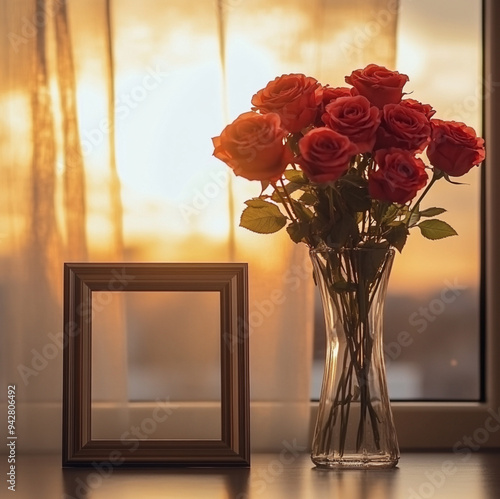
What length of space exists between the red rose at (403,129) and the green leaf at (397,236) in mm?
120

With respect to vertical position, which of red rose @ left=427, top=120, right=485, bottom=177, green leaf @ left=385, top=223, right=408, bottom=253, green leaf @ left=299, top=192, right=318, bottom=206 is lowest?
green leaf @ left=385, top=223, right=408, bottom=253

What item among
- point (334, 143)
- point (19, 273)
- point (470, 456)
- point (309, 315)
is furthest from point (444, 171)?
point (19, 273)

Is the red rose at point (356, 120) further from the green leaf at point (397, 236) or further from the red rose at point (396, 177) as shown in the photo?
the green leaf at point (397, 236)

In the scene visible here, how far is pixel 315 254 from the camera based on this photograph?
1.25m

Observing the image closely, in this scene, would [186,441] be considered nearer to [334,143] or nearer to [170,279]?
[170,279]

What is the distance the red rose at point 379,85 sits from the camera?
47.6 inches

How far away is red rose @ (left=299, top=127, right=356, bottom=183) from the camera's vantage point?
1130 millimetres

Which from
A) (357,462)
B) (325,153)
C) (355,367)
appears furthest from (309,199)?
(357,462)

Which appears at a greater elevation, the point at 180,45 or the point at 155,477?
the point at 180,45

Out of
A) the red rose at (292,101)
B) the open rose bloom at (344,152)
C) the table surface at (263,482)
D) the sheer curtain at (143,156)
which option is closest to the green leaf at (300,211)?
the open rose bloom at (344,152)

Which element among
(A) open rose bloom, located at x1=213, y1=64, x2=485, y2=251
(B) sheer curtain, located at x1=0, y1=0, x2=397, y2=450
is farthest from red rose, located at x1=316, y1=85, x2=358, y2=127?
(B) sheer curtain, located at x1=0, y1=0, x2=397, y2=450

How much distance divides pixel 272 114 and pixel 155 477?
0.56 metres

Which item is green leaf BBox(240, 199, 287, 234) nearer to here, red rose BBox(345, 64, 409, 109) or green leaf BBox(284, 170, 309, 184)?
green leaf BBox(284, 170, 309, 184)

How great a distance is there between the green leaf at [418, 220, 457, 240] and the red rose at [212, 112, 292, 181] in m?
0.27
